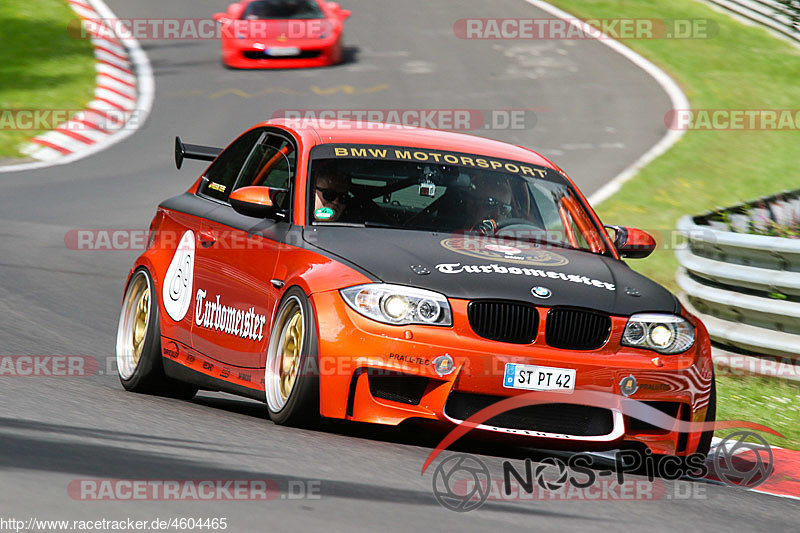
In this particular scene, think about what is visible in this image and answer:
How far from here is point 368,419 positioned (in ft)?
19.7

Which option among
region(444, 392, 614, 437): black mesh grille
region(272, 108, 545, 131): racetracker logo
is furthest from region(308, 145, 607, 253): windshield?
region(272, 108, 545, 131): racetracker logo

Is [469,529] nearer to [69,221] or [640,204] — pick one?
[69,221]

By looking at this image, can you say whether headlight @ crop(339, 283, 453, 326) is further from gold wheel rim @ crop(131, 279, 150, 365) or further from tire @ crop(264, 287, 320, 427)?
gold wheel rim @ crop(131, 279, 150, 365)

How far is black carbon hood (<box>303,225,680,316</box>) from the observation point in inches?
239

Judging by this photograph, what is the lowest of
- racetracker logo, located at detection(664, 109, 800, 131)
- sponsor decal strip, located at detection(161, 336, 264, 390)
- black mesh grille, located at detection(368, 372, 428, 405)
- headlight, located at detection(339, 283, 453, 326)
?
racetracker logo, located at detection(664, 109, 800, 131)

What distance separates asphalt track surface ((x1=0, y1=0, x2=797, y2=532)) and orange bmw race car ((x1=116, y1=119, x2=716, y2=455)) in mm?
276

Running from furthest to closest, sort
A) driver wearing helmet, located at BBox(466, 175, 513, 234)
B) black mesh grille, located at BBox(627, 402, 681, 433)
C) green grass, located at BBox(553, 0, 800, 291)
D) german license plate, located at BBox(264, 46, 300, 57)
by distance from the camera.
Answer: german license plate, located at BBox(264, 46, 300, 57), green grass, located at BBox(553, 0, 800, 291), driver wearing helmet, located at BBox(466, 175, 513, 234), black mesh grille, located at BBox(627, 402, 681, 433)


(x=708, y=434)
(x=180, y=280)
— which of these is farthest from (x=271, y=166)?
(x=708, y=434)

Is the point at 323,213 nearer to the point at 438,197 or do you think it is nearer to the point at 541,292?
the point at 438,197

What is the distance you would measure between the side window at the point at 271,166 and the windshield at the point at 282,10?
764 inches

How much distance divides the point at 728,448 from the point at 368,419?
7.55ft

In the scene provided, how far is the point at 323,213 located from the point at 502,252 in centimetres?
96

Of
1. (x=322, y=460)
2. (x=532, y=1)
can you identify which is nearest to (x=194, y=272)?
(x=322, y=460)

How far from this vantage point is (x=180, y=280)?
300 inches
